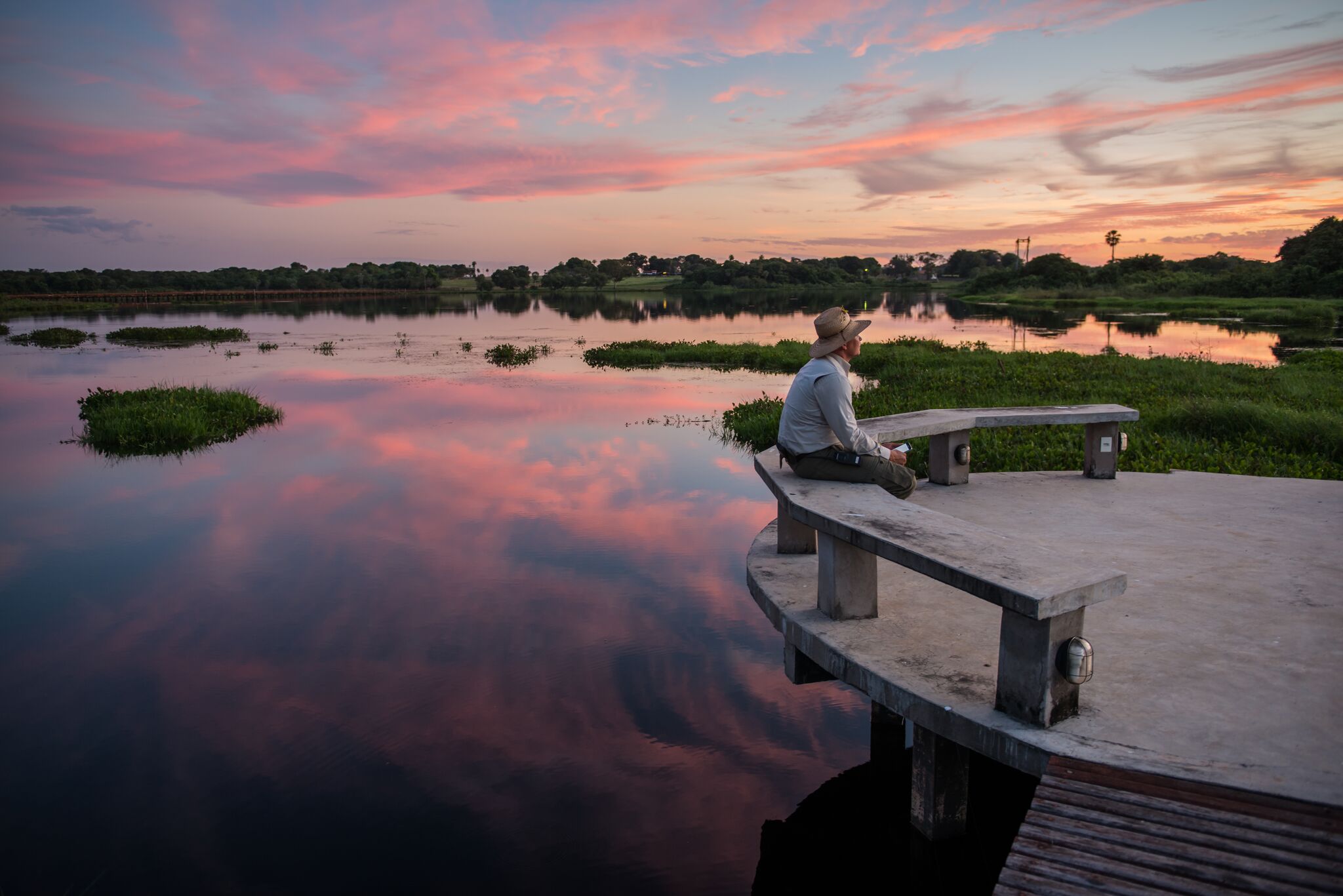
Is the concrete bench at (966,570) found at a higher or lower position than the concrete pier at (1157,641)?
higher

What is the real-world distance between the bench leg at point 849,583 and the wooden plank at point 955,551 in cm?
18

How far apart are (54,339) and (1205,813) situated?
48731 mm

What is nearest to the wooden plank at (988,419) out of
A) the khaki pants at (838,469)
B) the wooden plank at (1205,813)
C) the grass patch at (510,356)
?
the khaki pants at (838,469)

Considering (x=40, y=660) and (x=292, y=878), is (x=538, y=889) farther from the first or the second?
(x=40, y=660)

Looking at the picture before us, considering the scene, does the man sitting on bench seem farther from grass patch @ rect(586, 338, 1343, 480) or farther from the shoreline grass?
the shoreline grass

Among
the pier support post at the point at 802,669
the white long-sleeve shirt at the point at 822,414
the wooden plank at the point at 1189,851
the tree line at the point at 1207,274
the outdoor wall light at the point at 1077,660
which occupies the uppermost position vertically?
the tree line at the point at 1207,274

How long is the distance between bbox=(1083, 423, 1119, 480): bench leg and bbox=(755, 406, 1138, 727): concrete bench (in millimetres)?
3739

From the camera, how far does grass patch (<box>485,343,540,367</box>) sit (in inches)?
1266

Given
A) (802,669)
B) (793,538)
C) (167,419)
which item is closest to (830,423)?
(793,538)

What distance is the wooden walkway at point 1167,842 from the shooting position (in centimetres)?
276

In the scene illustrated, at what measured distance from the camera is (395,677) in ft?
23.0

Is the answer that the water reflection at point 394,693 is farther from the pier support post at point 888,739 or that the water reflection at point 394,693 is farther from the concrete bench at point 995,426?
the concrete bench at point 995,426

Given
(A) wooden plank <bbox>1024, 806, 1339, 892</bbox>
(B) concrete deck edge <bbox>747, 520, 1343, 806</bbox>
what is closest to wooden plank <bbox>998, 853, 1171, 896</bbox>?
(A) wooden plank <bbox>1024, 806, 1339, 892</bbox>

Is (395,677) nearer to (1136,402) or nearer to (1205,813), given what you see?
(1205,813)
